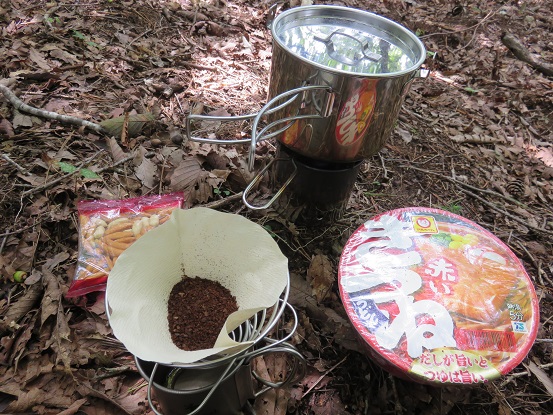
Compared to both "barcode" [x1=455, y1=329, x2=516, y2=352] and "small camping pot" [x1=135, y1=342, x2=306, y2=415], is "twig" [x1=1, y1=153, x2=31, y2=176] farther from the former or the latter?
"barcode" [x1=455, y1=329, x2=516, y2=352]

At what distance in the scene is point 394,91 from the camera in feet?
3.97

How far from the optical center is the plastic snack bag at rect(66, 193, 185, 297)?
1312 mm

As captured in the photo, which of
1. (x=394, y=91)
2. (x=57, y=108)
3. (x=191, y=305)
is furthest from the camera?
(x=57, y=108)

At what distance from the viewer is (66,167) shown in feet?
5.42

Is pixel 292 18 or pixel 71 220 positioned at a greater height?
pixel 292 18

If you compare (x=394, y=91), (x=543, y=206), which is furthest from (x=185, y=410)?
(x=543, y=206)

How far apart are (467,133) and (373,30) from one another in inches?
51.5

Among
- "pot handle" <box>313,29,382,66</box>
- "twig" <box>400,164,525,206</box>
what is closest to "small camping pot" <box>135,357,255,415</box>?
"pot handle" <box>313,29,382,66</box>

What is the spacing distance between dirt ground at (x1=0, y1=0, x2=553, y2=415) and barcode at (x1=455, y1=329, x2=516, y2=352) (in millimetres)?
264

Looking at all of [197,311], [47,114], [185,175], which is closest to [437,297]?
[197,311]

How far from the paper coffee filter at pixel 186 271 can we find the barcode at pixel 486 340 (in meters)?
0.58

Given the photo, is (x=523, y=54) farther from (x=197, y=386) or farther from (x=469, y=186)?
(x=197, y=386)

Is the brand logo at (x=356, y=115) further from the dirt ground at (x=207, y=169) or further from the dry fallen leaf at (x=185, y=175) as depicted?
the dry fallen leaf at (x=185, y=175)

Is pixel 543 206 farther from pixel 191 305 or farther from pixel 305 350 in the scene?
pixel 191 305
